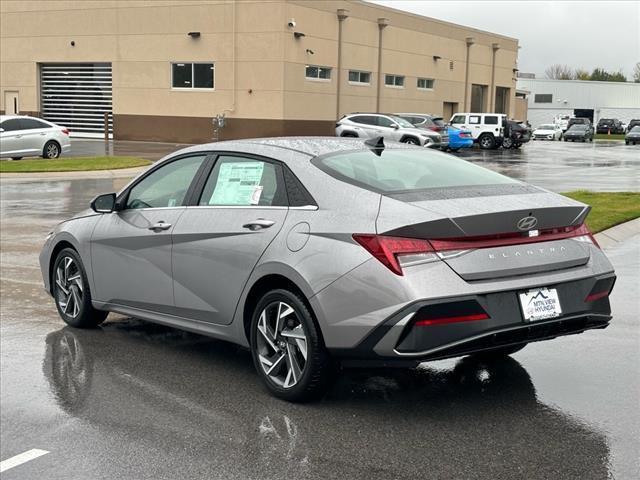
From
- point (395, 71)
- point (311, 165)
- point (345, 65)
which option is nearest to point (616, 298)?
point (311, 165)

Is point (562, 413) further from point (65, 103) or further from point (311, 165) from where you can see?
point (65, 103)

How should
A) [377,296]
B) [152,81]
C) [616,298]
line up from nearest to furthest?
[377,296] < [616,298] < [152,81]

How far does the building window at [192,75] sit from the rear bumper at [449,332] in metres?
39.1

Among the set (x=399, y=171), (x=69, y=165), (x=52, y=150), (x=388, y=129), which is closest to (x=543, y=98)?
(x=388, y=129)

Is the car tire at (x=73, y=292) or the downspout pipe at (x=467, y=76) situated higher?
the downspout pipe at (x=467, y=76)

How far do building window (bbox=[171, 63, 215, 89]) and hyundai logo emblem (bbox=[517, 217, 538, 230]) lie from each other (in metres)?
38.9

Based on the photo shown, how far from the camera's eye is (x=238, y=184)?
20.0ft

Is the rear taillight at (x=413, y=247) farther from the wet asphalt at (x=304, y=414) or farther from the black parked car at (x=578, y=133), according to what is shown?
the black parked car at (x=578, y=133)

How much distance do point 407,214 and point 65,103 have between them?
46423mm

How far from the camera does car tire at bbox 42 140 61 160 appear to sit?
29266 millimetres

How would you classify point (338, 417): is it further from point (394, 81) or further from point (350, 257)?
point (394, 81)

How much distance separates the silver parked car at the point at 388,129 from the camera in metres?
36.1

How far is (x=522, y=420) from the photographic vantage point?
5082 mm

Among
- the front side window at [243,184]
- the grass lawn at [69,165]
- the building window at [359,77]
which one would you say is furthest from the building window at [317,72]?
the front side window at [243,184]
